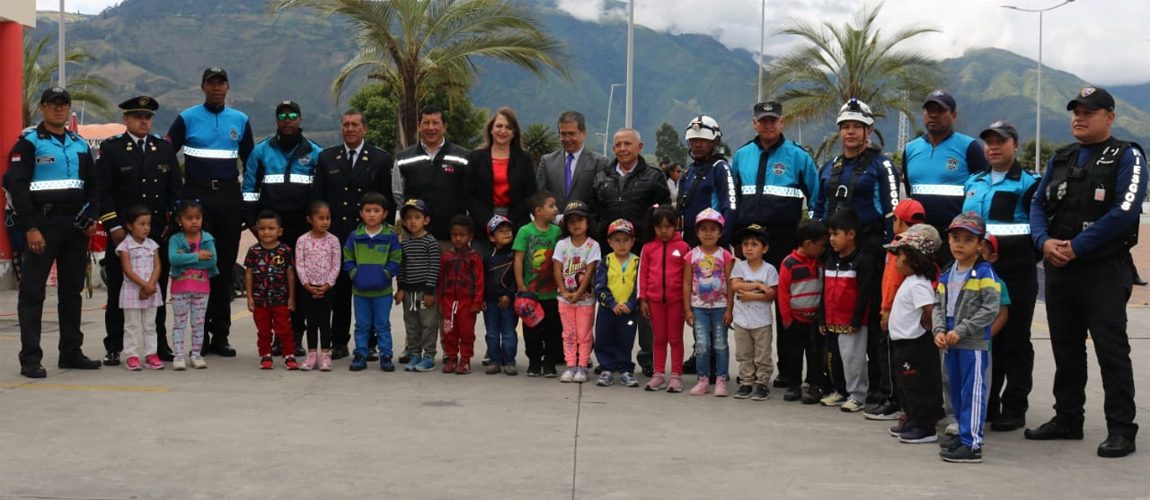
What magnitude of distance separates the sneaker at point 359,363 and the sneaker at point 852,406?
144 inches

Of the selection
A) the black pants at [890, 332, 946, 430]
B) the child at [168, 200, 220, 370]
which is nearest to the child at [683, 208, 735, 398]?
the black pants at [890, 332, 946, 430]

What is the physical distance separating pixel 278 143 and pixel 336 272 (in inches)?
50.4

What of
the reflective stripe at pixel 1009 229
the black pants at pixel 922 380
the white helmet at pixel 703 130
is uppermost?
the white helmet at pixel 703 130

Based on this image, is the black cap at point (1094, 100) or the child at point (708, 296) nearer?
the black cap at point (1094, 100)

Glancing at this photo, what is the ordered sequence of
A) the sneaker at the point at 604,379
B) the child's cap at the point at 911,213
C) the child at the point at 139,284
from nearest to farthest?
1. the child's cap at the point at 911,213
2. the sneaker at the point at 604,379
3. the child at the point at 139,284

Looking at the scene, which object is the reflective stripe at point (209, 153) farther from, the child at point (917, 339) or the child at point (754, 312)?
the child at point (917, 339)

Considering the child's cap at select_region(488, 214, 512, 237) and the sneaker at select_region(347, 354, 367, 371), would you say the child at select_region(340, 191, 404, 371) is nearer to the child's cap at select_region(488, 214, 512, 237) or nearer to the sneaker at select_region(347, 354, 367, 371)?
the sneaker at select_region(347, 354, 367, 371)

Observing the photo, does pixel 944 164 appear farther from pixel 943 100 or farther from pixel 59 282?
pixel 59 282

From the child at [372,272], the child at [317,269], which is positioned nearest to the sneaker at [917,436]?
the child at [372,272]

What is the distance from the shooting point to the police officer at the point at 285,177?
9.71m

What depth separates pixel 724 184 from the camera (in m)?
8.79

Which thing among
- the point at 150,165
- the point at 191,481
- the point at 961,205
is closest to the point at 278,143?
the point at 150,165

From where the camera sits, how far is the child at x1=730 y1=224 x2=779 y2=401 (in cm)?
829

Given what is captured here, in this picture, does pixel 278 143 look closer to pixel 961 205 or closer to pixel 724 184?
pixel 724 184
